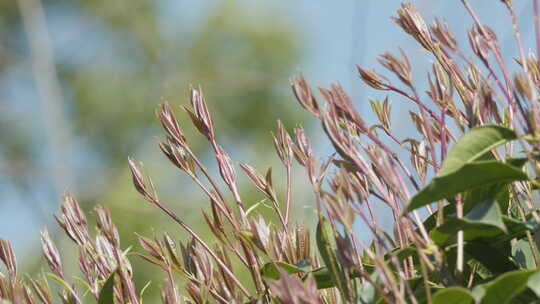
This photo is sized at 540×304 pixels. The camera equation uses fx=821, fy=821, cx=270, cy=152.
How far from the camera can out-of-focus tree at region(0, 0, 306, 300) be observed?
34.4 ft

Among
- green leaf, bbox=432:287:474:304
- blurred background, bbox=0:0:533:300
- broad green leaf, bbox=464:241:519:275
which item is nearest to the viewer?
green leaf, bbox=432:287:474:304

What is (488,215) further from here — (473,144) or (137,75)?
(137,75)

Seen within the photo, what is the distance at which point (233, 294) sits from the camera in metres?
0.58

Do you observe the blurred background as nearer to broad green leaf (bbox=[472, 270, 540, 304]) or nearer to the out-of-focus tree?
the out-of-focus tree

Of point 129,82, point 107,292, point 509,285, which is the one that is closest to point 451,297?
point 509,285

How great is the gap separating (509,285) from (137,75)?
1089 cm

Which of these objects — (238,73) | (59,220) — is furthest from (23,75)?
(59,220)

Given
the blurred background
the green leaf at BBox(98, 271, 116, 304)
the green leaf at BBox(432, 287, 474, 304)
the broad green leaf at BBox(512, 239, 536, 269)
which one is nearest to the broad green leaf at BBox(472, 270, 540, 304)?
the green leaf at BBox(432, 287, 474, 304)

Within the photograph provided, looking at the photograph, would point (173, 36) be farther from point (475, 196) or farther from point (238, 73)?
point (475, 196)

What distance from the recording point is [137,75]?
1109cm

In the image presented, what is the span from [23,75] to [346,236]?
11.3 m

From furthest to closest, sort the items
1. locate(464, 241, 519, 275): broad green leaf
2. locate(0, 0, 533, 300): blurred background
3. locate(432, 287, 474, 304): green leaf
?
1. locate(0, 0, 533, 300): blurred background
2. locate(464, 241, 519, 275): broad green leaf
3. locate(432, 287, 474, 304): green leaf

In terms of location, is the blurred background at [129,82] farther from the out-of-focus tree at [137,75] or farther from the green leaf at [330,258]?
the green leaf at [330,258]

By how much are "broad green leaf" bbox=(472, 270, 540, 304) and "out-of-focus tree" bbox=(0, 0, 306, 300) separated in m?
9.41
